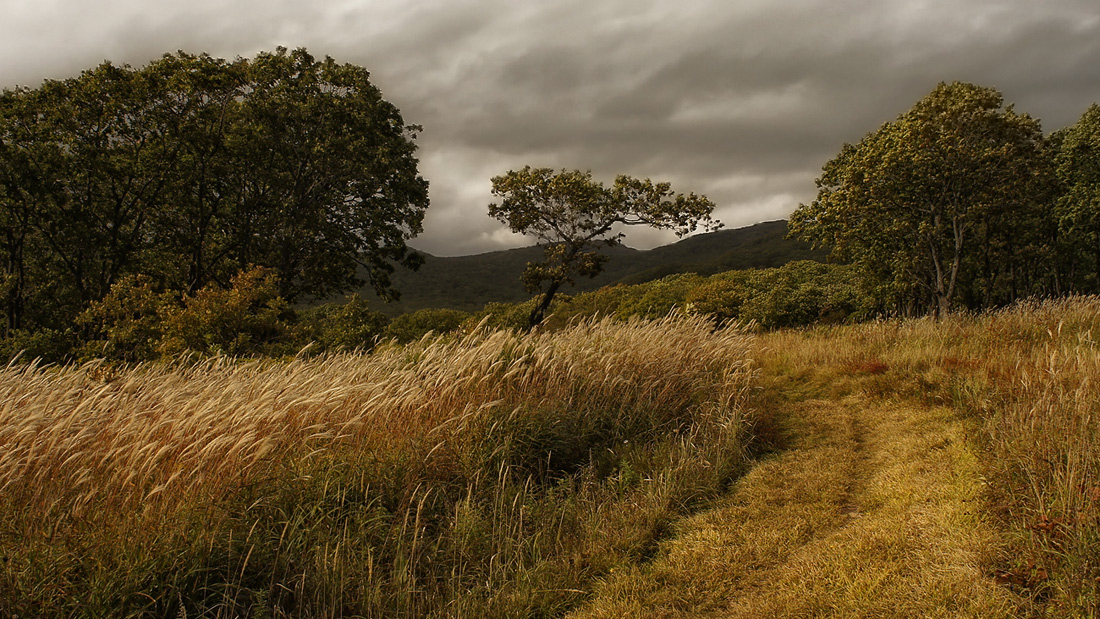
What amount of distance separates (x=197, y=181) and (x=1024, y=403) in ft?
102

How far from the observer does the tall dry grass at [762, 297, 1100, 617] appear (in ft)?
10.3

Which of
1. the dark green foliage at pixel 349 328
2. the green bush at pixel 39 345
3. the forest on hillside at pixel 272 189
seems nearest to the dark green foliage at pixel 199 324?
the dark green foliage at pixel 349 328

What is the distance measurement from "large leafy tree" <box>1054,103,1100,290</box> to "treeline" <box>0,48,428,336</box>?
42273 mm

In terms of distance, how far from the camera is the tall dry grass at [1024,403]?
3.13 metres

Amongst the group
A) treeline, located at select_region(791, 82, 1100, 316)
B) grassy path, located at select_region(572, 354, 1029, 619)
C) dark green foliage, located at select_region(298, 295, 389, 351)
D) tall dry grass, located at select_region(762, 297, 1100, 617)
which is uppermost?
treeline, located at select_region(791, 82, 1100, 316)

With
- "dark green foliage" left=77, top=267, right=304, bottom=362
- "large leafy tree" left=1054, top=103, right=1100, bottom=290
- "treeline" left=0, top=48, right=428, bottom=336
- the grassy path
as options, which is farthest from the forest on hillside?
the grassy path

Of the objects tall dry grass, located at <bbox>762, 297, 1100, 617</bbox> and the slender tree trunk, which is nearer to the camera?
tall dry grass, located at <bbox>762, 297, 1100, 617</bbox>

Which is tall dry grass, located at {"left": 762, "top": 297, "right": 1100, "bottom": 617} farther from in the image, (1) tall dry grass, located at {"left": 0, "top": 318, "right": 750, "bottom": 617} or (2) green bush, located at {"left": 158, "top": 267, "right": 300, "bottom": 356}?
(2) green bush, located at {"left": 158, "top": 267, "right": 300, "bottom": 356}

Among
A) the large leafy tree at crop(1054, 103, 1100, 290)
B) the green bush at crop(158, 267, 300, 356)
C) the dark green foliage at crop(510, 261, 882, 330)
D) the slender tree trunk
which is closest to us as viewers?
the green bush at crop(158, 267, 300, 356)

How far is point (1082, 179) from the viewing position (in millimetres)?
35812

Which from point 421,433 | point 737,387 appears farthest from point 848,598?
point 737,387

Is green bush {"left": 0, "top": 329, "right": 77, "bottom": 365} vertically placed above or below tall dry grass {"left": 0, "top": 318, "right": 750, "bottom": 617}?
above

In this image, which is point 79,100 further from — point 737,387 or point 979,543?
point 979,543

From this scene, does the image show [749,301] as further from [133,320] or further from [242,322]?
[133,320]
